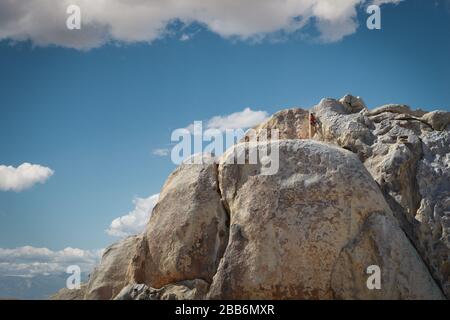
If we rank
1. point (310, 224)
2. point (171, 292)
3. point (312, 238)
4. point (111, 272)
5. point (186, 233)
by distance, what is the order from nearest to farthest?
point (312, 238) < point (310, 224) < point (171, 292) < point (186, 233) < point (111, 272)

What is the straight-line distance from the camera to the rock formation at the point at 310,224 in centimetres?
1555

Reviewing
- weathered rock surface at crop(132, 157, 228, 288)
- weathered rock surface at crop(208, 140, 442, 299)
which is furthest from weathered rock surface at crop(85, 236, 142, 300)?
weathered rock surface at crop(208, 140, 442, 299)

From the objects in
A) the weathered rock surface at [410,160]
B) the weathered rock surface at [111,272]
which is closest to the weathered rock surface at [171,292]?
the weathered rock surface at [111,272]

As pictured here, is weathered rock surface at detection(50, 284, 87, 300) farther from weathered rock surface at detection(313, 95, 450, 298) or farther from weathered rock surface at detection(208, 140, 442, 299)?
weathered rock surface at detection(313, 95, 450, 298)

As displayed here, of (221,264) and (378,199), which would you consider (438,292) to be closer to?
(378,199)

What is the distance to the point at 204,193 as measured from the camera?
58.7 feet

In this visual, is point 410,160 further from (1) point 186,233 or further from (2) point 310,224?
(1) point 186,233

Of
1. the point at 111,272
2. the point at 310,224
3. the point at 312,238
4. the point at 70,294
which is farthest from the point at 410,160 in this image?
the point at 70,294

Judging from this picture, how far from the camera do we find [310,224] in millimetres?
15883

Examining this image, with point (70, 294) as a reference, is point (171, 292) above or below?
above

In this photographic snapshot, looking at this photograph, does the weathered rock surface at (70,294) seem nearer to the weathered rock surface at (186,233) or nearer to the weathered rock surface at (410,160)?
the weathered rock surface at (186,233)

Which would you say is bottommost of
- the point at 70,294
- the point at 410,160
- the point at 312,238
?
the point at 70,294

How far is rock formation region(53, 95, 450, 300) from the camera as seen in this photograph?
15.6 metres

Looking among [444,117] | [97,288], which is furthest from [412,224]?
[97,288]
